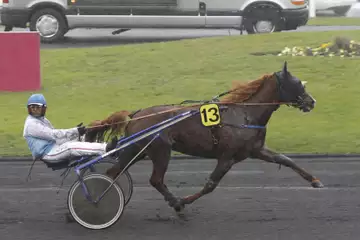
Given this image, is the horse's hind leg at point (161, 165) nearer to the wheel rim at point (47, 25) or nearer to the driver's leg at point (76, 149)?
the driver's leg at point (76, 149)

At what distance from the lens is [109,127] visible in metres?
8.04

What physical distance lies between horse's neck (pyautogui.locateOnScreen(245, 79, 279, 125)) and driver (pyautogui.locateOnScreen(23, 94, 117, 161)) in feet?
4.88

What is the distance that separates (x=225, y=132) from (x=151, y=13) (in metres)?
13.6

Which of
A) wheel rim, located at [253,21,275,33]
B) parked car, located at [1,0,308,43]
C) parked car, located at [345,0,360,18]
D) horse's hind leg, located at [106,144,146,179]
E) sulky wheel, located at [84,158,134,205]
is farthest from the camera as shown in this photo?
parked car, located at [345,0,360,18]

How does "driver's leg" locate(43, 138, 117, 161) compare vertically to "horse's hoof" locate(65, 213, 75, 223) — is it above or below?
above

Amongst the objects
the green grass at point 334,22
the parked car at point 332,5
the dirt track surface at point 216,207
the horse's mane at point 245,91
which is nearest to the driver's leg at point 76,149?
the dirt track surface at point 216,207

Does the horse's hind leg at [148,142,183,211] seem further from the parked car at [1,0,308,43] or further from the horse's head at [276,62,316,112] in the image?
the parked car at [1,0,308,43]

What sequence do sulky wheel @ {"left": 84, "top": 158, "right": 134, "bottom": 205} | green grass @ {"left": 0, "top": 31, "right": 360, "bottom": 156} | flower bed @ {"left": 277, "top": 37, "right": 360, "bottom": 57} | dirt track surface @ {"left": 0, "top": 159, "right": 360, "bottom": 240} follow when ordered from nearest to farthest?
dirt track surface @ {"left": 0, "top": 159, "right": 360, "bottom": 240}
sulky wheel @ {"left": 84, "top": 158, "right": 134, "bottom": 205}
green grass @ {"left": 0, "top": 31, "right": 360, "bottom": 156}
flower bed @ {"left": 277, "top": 37, "right": 360, "bottom": 57}

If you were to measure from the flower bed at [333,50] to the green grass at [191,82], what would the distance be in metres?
0.36

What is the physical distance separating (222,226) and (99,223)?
1259 millimetres

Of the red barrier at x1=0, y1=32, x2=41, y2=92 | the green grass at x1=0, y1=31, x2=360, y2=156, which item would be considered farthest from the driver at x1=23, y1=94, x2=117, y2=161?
the red barrier at x1=0, y1=32, x2=41, y2=92

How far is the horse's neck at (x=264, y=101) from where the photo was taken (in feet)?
25.7

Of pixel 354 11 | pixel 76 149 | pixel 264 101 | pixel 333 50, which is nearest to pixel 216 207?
pixel 264 101

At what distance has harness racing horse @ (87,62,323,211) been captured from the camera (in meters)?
7.68
